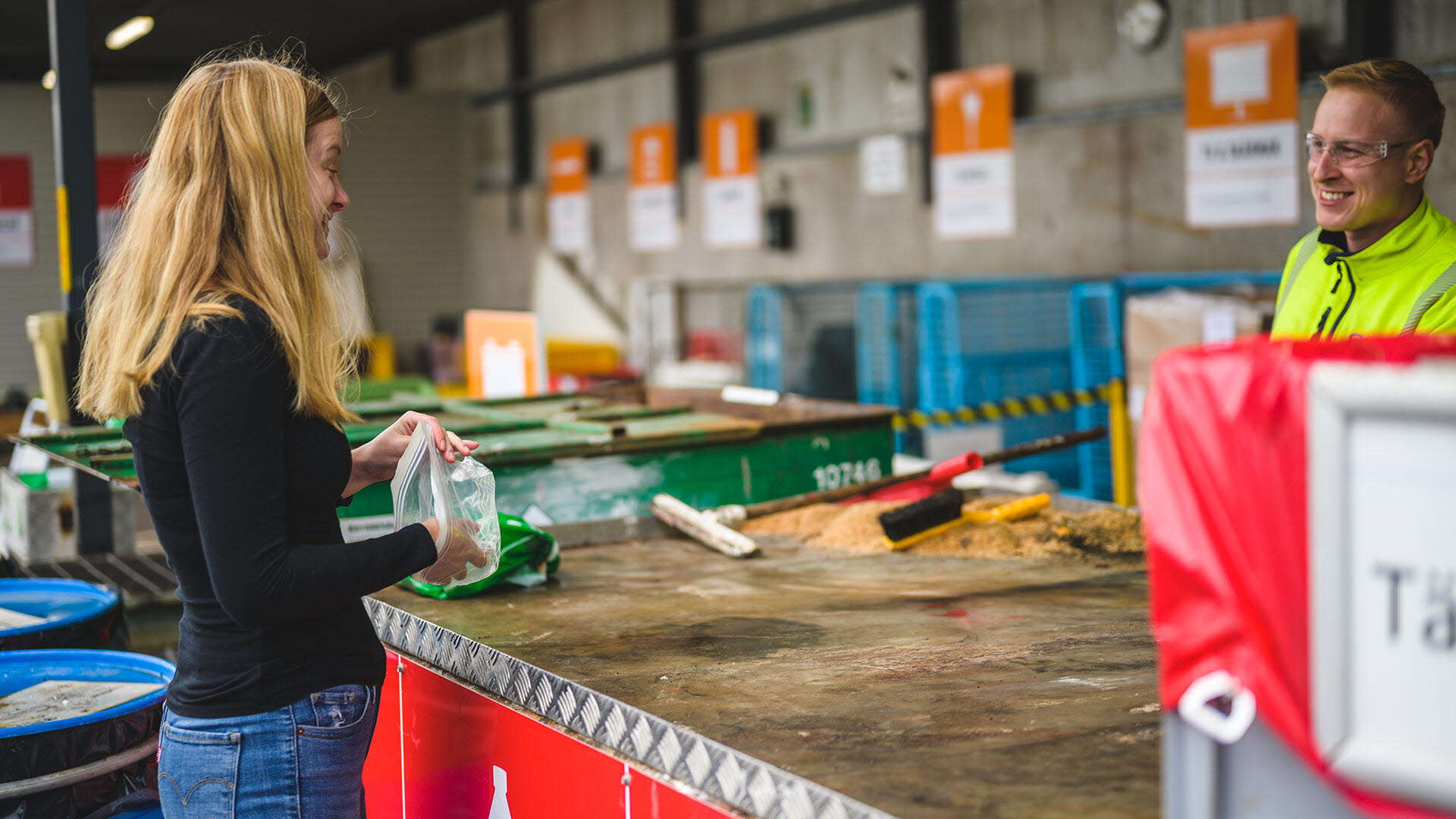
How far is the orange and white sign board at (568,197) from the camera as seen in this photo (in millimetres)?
14234

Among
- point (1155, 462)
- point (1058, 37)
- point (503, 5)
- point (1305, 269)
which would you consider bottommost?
point (1155, 462)

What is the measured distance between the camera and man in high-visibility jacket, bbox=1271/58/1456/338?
2850mm

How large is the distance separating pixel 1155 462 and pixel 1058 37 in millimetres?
8059

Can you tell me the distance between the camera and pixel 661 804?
2004mm

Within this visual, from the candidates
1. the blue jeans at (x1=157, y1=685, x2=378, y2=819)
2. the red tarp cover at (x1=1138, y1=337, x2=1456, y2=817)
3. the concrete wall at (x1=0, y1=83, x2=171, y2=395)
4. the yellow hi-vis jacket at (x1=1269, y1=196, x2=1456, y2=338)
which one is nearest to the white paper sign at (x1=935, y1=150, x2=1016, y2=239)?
the yellow hi-vis jacket at (x1=1269, y1=196, x2=1456, y2=338)

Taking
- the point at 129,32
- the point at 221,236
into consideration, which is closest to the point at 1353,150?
the point at 221,236

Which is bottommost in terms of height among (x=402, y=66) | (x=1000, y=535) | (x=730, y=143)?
(x=1000, y=535)

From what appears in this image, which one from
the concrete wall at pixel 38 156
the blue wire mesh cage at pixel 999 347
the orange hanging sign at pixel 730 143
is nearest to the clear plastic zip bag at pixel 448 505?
the blue wire mesh cage at pixel 999 347

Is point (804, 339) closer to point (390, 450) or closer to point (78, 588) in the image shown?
point (78, 588)

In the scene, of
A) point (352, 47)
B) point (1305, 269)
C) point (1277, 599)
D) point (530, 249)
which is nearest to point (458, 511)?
point (1277, 599)

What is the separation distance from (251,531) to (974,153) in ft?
27.0

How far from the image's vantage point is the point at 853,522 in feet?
12.6

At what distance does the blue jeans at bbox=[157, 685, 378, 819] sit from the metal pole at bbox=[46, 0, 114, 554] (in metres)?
3.42

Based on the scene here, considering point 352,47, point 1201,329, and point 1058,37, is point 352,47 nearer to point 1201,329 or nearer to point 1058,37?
point 1058,37
